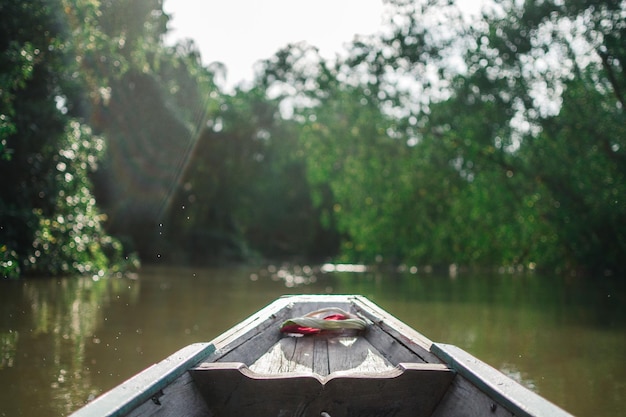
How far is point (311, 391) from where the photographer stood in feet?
8.79

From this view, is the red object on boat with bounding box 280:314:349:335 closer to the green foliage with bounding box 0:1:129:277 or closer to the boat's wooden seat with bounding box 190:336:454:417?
the boat's wooden seat with bounding box 190:336:454:417

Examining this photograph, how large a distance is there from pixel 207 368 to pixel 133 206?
22.8 meters

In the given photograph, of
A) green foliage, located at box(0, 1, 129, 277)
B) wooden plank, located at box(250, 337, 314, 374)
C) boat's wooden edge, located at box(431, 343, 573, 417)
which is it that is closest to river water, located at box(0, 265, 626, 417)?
green foliage, located at box(0, 1, 129, 277)

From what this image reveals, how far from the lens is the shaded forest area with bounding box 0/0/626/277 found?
13.6 m

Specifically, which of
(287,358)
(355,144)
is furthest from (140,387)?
(355,144)

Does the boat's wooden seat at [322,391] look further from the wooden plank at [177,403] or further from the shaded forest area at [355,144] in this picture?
the shaded forest area at [355,144]

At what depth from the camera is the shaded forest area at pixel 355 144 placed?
13617 mm

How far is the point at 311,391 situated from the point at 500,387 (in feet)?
2.38

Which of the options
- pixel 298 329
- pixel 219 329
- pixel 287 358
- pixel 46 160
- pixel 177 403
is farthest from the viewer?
pixel 46 160

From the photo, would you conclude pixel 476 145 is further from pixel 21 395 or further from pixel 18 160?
pixel 21 395

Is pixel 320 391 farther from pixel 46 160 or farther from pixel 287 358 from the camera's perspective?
pixel 46 160

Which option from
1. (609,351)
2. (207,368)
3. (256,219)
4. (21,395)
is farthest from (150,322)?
(256,219)

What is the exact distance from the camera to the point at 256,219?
37.2m

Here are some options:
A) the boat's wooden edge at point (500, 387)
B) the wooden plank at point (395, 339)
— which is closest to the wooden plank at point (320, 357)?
the wooden plank at point (395, 339)
